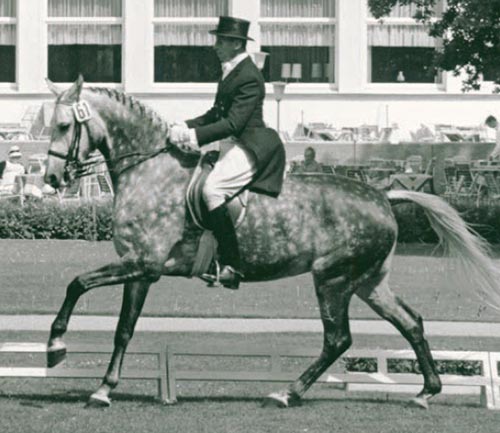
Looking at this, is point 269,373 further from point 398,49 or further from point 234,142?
point 398,49

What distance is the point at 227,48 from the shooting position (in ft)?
35.8

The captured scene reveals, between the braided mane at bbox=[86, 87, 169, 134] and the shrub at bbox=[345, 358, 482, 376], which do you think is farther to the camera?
the shrub at bbox=[345, 358, 482, 376]

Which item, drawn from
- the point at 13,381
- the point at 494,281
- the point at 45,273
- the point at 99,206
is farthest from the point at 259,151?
the point at 99,206

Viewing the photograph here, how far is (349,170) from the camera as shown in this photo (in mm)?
30547

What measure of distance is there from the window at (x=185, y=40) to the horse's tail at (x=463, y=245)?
27294mm

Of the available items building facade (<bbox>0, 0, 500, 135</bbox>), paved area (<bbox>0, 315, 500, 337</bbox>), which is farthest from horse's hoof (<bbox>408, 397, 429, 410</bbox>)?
building facade (<bbox>0, 0, 500, 135</bbox>)

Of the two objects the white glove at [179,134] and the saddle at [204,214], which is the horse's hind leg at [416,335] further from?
the white glove at [179,134]

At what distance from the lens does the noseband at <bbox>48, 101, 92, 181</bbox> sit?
10742mm

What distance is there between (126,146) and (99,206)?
48.3ft

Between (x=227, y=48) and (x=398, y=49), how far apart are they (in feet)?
92.9

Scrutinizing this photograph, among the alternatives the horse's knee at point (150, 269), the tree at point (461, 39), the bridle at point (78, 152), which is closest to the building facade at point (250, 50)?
the tree at point (461, 39)

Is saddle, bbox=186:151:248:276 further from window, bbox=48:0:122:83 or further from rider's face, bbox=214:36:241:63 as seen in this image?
window, bbox=48:0:122:83

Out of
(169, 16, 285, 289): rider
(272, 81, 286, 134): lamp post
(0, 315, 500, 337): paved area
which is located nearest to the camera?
(169, 16, 285, 289): rider

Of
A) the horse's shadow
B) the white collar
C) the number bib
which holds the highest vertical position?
the white collar
